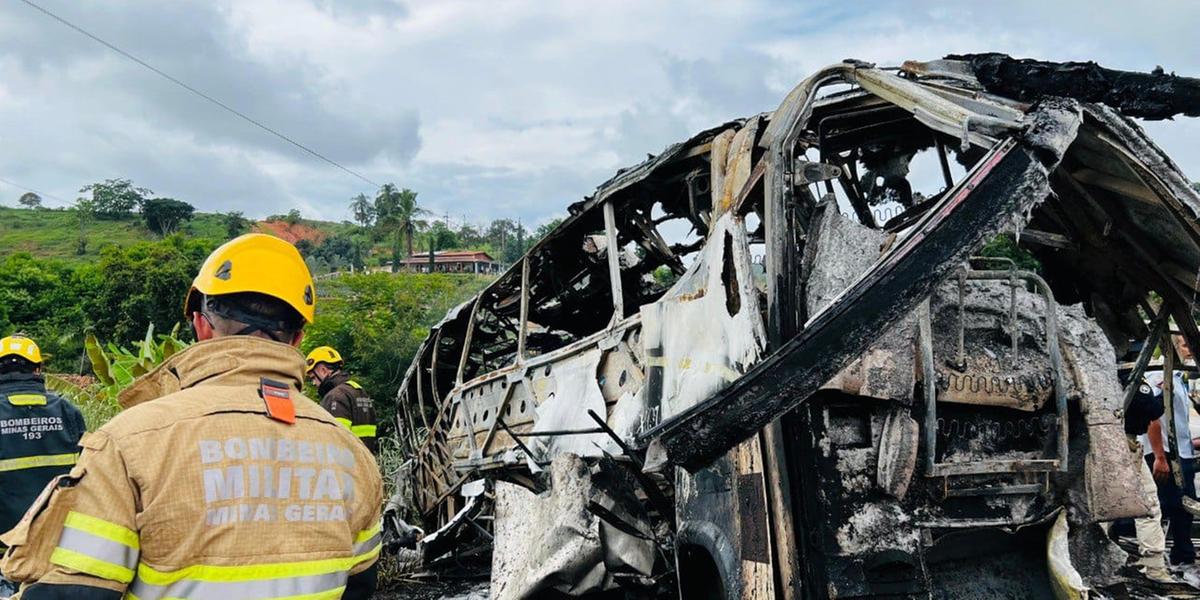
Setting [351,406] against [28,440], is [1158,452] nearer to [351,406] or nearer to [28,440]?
[351,406]

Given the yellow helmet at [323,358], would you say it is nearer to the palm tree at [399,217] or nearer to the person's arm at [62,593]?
the person's arm at [62,593]

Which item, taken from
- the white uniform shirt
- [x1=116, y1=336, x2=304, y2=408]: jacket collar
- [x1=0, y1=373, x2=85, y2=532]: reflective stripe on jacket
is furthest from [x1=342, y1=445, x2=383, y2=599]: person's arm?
the white uniform shirt

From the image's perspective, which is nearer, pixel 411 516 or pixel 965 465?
pixel 965 465

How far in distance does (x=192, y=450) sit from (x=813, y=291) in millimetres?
2506

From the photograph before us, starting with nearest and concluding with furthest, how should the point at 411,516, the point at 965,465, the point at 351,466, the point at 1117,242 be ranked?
the point at 351,466 < the point at 965,465 < the point at 1117,242 < the point at 411,516

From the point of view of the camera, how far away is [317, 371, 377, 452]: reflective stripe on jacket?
6.63 meters

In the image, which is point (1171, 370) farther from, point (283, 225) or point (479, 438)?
point (283, 225)

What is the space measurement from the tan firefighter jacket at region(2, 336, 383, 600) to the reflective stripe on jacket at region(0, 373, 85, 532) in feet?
11.5

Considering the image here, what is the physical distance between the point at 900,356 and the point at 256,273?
233cm

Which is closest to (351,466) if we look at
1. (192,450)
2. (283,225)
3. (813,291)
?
(192,450)

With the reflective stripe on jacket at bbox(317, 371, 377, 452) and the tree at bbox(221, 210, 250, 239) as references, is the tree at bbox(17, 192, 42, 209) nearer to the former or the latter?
the tree at bbox(221, 210, 250, 239)

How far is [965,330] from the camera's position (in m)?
3.47

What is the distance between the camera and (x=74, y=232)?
85188mm

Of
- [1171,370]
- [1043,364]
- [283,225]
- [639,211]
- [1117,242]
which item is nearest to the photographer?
[1043,364]
